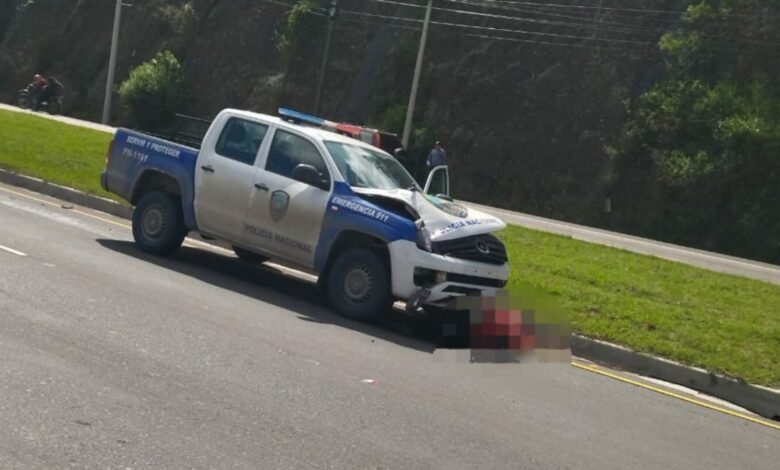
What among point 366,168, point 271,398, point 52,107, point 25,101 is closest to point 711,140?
point 52,107

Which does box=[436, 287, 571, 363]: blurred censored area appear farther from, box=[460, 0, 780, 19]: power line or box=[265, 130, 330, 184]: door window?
box=[460, 0, 780, 19]: power line

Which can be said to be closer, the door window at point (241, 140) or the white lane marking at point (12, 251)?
the white lane marking at point (12, 251)

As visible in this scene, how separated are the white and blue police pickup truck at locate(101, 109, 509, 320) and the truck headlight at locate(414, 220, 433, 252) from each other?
13mm

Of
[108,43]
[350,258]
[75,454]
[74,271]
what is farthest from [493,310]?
[108,43]

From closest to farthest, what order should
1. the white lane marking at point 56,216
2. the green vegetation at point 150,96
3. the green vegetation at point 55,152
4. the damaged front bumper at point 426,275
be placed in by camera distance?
the damaged front bumper at point 426,275 < the white lane marking at point 56,216 < the green vegetation at point 55,152 < the green vegetation at point 150,96

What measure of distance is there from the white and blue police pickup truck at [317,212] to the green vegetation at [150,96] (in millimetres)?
40498

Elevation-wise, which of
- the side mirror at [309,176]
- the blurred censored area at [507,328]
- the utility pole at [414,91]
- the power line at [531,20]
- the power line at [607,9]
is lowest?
the blurred censored area at [507,328]

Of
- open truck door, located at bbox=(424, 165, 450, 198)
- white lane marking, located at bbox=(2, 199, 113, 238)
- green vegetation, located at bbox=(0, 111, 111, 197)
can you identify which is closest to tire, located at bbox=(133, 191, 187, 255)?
white lane marking, located at bbox=(2, 199, 113, 238)

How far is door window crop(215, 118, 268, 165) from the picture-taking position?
12742mm

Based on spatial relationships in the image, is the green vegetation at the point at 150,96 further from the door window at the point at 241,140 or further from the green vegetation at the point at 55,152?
the door window at the point at 241,140

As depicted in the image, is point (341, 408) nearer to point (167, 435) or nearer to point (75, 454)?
Result: point (167, 435)

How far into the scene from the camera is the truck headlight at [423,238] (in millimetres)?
11117

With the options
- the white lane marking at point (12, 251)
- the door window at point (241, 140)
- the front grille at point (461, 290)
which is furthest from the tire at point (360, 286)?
the white lane marking at point (12, 251)

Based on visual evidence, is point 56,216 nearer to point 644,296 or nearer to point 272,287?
point 272,287
